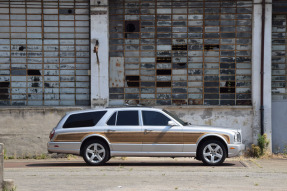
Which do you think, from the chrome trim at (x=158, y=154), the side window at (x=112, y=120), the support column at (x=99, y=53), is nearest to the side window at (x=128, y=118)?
the side window at (x=112, y=120)

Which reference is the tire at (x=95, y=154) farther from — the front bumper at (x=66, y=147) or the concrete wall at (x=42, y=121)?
the concrete wall at (x=42, y=121)

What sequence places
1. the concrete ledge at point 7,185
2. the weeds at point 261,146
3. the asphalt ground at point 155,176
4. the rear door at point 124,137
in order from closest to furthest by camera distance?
the concrete ledge at point 7,185 < the asphalt ground at point 155,176 < the rear door at point 124,137 < the weeds at point 261,146

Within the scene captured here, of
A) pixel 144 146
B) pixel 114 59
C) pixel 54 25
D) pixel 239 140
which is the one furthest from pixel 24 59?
pixel 239 140

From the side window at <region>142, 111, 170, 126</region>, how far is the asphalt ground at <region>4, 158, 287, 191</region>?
1.13m

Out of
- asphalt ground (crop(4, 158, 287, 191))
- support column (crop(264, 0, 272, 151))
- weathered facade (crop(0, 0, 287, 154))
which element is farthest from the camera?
weathered facade (crop(0, 0, 287, 154))

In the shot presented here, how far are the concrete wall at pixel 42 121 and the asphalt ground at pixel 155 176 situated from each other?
7.21ft

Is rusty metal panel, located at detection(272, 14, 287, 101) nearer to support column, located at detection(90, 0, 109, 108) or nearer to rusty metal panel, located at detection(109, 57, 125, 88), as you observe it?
rusty metal panel, located at detection(109, 57, 125, 88)

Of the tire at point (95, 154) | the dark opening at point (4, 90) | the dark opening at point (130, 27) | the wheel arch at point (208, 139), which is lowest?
the tire at point (95, 154)

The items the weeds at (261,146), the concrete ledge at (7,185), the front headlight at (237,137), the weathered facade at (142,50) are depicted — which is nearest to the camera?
A: the concrete ledge at (7,185)

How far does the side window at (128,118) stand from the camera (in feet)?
54.5

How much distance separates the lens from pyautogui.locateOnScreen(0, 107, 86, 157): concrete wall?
20.1 metres

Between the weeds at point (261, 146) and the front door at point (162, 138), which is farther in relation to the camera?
the weeds at point (261, 146)

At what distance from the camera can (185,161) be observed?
60.5ft

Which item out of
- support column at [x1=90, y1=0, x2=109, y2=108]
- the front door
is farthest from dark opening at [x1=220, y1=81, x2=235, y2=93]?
the front door
